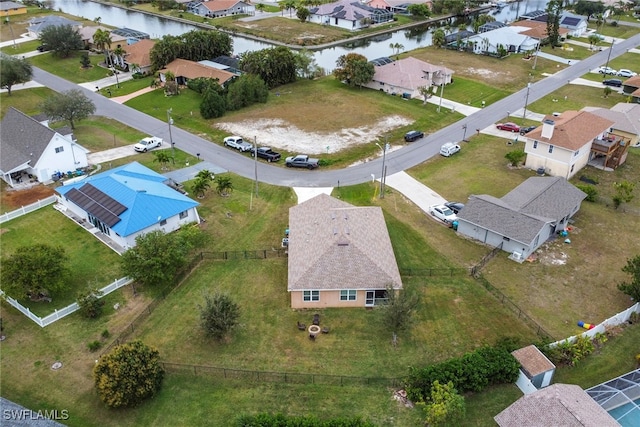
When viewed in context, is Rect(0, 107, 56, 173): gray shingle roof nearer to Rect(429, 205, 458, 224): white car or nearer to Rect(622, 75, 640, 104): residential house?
Rect(429, 205, 458, 224): white car

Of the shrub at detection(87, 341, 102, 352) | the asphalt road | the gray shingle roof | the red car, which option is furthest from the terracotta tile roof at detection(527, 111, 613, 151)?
the gray shingle roof

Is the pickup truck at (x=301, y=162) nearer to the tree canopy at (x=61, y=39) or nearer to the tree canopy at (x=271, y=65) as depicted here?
the tree canopy at (x=271, y=65)

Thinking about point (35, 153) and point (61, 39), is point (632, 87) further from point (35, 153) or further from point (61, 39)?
point (61, 39)

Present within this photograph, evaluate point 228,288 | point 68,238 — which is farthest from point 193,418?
point 68,238

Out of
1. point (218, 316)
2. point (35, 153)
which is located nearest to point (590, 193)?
point (218, 316)

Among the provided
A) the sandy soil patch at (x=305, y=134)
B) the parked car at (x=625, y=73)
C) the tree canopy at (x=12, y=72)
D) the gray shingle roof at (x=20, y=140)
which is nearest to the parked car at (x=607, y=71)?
the parked car at (x=625, y=73)

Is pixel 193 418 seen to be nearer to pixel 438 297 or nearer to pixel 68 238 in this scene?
pixel 438 297
